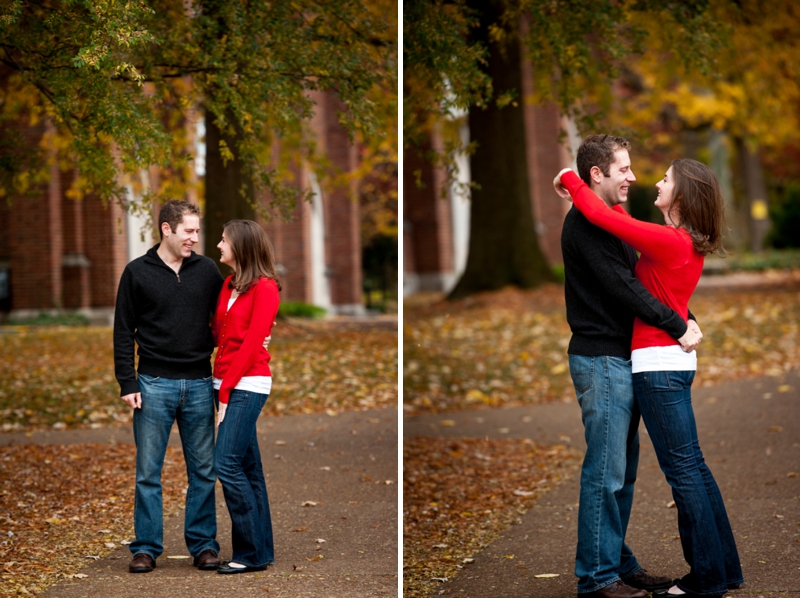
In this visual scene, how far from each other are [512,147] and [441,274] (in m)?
9.31

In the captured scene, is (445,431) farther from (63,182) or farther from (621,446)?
(621,446)

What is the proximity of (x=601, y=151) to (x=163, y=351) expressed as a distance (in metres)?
2.33

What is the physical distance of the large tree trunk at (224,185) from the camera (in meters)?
5.66

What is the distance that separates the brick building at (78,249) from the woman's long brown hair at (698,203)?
2455mm

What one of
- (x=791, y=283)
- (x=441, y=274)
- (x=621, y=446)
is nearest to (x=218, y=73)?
(x=621, y=446)

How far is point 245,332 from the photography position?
15.3ft

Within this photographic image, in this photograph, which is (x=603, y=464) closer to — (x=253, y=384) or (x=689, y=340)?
(x=689, y=340)

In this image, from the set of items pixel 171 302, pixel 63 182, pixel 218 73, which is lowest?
pixel 171 302

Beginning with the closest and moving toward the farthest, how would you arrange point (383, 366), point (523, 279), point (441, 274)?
1. point (383, 366)
2. point (523, 279)
3. point (441, 274)

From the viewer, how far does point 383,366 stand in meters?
8.23

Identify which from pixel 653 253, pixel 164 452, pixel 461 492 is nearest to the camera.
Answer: pixel 653 253

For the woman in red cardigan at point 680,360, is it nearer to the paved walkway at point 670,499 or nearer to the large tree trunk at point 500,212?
the paved walkway at point 670,499

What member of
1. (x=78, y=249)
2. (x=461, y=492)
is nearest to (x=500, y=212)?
(x=461, y=492)

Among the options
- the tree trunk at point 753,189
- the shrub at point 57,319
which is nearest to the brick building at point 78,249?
the shrub at point 57,319
